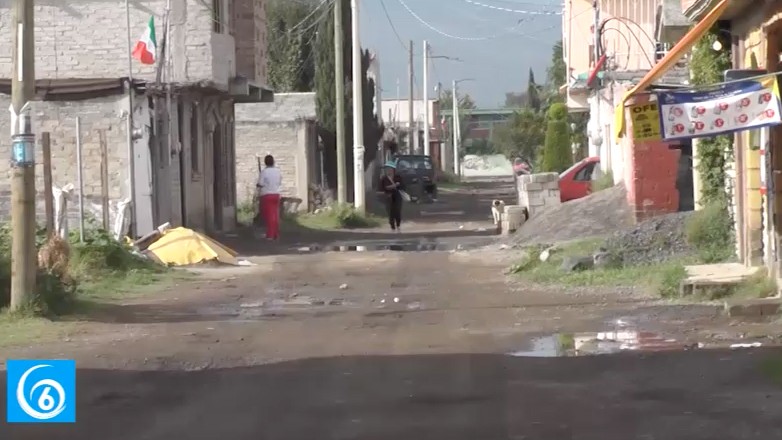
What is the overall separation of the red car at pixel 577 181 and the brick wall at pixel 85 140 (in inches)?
458

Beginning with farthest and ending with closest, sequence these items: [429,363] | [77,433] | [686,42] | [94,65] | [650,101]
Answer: [94,65] < [650,101] < [686,42] < [429,363] < [77,433]

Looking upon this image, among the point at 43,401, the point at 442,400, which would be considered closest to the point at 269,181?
the point at 442,400

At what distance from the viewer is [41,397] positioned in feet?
27.8

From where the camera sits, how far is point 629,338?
11883 mm

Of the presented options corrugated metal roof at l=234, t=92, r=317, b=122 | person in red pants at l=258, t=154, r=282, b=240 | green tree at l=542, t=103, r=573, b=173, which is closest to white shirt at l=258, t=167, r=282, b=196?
person in red pants at l=258, t=154, r=282, b=240

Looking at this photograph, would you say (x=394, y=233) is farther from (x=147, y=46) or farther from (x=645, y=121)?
(x=645, y=121)

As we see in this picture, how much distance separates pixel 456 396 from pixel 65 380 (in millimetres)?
2836

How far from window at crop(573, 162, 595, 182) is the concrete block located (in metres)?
19.7

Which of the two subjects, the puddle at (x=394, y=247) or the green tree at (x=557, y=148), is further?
the green tree at (x=557, y=148)

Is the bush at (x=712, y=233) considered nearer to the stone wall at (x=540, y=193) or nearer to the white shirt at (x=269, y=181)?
the stone wall at (x=540, y=193)

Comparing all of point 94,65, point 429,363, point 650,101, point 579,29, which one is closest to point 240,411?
point 429,363

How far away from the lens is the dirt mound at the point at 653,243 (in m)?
17.7

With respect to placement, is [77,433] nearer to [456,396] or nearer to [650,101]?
[456,396]

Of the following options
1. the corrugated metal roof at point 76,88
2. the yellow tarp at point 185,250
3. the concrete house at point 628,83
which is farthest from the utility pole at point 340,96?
the yellow tarp at point 185,250
